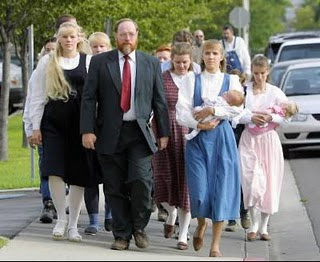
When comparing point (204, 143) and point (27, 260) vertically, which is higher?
point (204, 143)

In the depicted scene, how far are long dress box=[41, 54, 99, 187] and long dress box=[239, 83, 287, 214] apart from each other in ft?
4.83

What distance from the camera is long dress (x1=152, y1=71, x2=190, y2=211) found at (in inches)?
394

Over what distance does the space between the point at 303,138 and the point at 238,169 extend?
28.5ft

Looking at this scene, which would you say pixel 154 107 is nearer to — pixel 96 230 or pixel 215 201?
pixel 215 201

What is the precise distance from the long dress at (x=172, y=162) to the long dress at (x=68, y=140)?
609 millimetres

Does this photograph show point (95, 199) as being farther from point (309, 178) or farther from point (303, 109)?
point (303, 109)

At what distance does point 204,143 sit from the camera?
9359 millimetres

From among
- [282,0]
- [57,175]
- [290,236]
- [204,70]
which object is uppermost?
[282,0]

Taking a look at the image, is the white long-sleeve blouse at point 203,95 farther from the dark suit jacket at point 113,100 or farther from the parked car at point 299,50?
the parked car at point 299,50

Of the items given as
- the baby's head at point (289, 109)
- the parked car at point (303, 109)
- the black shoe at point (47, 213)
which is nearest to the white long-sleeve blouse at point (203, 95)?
the baby's head at point (289, 109)

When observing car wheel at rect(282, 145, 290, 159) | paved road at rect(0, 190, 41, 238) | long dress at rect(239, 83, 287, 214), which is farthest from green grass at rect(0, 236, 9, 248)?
car wheel at rect(282, 145, 290, 159)

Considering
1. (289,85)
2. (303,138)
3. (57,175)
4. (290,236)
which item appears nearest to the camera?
(57,175)

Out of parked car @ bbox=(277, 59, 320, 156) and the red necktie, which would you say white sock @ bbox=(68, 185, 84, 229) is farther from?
parked car @ bbox=(277, 59, 320, 156)

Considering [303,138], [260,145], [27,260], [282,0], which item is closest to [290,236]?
[260,145]
